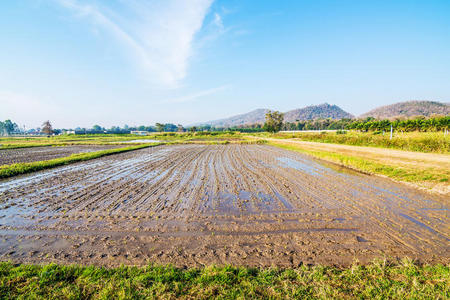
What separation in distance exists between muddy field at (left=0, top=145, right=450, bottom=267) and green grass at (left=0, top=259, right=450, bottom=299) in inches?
13.7

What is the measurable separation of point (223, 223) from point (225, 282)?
7.42 ft

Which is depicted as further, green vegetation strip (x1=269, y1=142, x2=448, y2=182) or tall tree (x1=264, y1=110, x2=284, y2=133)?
tall tree (x1=264, y1=110, x2=284, y2=133)

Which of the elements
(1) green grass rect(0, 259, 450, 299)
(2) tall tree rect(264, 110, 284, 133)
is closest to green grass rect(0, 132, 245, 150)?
(2) tall tree rect(264, 110, 284, 133)

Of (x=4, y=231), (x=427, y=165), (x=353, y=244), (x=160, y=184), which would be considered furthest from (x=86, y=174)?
(x=427, y=165)

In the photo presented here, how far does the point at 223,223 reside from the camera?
5223 mm

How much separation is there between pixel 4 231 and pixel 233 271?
5.76m

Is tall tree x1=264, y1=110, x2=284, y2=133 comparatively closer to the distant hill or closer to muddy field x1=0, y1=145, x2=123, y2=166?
muddy field x1=0, y1=145, x2=123, y2=166

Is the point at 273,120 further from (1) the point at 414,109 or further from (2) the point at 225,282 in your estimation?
(1) the point at 414,109

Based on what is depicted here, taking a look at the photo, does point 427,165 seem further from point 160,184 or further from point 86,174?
point 86,174

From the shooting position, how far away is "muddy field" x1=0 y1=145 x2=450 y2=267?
3805 mm

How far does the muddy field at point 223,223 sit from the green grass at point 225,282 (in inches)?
13.7

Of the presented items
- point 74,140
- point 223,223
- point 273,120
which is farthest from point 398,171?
point 74,140

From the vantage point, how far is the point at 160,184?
9.35 meters

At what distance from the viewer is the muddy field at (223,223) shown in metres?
3.80
